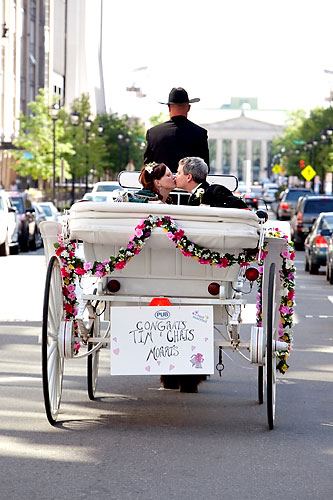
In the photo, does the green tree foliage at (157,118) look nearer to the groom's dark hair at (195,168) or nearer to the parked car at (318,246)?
the parked car at (318,246)

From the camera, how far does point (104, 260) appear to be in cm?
862

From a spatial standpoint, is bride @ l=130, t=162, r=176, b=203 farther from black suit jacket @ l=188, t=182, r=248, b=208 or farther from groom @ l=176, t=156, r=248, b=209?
black suit jacket @ l=188, t=182, r=248, b=208

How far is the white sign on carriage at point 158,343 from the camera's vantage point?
8.36m

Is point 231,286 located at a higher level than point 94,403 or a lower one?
higher

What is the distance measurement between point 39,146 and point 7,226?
132 ft

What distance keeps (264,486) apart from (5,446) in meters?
1.81

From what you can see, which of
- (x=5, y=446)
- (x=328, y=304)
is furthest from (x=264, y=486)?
(x=328, y=304)

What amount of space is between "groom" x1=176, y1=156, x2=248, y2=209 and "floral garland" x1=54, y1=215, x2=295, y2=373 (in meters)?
0.40

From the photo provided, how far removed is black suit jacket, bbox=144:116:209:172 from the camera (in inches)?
413

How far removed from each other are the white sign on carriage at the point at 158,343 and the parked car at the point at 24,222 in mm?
31030

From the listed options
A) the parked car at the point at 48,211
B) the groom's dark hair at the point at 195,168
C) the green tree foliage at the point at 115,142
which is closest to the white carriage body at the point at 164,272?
the groom's dark hair at the point at 195,168

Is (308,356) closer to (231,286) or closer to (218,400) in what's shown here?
(218,400)

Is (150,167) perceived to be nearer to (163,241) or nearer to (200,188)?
(200,188)

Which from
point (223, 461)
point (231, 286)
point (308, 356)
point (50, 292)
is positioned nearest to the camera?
point (223, 461)
